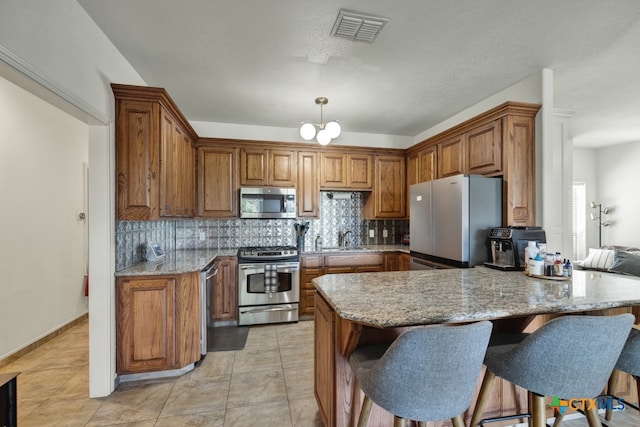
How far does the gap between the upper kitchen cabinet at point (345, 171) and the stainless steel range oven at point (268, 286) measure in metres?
1.20

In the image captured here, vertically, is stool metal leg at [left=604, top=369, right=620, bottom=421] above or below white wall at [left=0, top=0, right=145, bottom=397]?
below

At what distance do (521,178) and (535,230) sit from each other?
54 centimetres

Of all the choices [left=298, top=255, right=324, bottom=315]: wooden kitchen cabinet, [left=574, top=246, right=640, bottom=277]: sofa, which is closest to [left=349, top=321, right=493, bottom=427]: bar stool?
[left=298, top=255, right=324, bottom=315]: wooden kitchen cabinet

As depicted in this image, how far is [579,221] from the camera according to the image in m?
5.67

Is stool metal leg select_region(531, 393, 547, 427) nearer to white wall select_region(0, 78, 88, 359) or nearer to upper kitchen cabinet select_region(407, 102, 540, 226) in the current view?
upper kitchen cabinet select_region(407, 102, 540, 226)

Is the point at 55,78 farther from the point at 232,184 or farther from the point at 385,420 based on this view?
the point at 385,420

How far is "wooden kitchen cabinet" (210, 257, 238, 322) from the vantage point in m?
3.46

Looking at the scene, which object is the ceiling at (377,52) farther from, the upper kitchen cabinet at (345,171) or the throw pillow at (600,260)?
the throw pillow at (600,260)

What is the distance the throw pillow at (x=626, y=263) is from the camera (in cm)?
389

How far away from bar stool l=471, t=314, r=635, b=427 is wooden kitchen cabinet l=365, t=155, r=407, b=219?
3134mm

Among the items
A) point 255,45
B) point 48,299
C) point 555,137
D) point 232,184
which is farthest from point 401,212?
point 48,299

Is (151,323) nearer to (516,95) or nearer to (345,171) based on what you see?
(345,171)

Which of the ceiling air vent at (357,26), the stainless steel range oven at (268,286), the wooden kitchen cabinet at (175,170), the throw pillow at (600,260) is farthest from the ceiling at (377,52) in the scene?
the throw pillow at (600,260)

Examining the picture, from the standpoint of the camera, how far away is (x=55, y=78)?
1.60 metres
